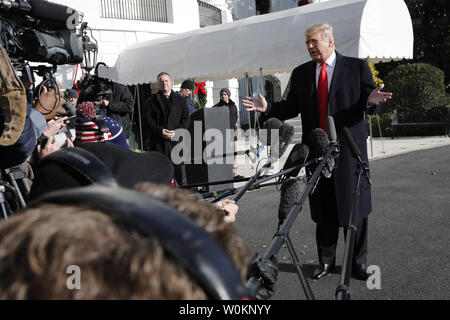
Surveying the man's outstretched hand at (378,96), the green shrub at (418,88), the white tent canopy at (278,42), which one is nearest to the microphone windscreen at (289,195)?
the man's outstretched hand at (378,96)

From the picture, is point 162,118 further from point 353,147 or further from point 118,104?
point 353,147

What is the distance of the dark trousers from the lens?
3641 millimetres

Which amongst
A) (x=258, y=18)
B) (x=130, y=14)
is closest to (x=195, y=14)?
(x=130, y=14)

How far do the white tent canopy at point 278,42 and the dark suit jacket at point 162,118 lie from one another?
441 centimetres

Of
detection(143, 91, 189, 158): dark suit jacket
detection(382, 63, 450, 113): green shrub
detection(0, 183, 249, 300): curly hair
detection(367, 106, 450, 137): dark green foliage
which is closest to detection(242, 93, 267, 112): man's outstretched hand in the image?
detection(0, 183, 249, 300): curly hair

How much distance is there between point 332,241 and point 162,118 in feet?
11.6

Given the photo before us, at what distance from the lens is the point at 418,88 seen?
18.9 metres

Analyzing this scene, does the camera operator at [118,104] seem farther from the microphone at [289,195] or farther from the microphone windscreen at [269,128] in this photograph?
the microphone at [289,195]

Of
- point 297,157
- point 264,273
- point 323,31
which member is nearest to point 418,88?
point 323,31

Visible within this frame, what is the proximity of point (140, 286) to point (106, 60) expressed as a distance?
46.5ft

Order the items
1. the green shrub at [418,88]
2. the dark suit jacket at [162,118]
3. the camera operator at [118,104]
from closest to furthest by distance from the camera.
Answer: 1. the camera operator at [118,104]
2. the dark suit jacket at [162,118]
3. the green shrub at [418,88]

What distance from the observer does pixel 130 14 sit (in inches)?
590

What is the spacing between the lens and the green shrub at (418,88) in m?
18.6
